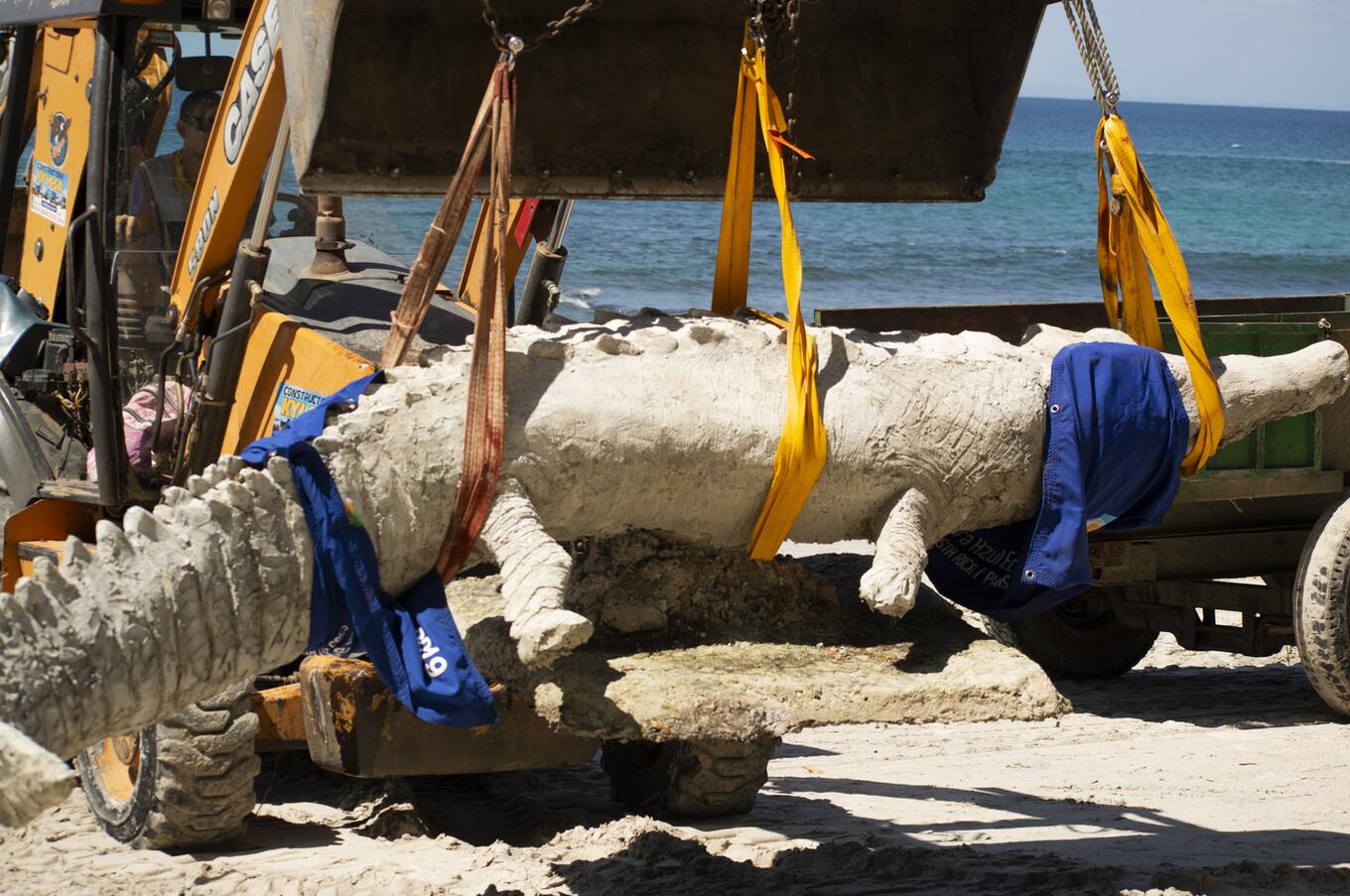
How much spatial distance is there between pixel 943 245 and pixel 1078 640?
2270cm

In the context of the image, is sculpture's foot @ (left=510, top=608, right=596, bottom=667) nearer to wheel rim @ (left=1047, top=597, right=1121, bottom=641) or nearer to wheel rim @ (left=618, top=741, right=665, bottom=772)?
wheel rim @ (left=618, top=741, right=665, bottom=772)

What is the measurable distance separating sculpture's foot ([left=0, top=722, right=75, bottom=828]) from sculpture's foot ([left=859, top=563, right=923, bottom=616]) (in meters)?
1.89

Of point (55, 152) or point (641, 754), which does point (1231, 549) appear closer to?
point (641, 754)

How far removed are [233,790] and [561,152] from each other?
2.24 metres

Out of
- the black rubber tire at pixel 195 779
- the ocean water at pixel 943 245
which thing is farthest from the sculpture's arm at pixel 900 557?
the ocean water at pixel 943 245

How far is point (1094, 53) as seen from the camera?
14.7 ft

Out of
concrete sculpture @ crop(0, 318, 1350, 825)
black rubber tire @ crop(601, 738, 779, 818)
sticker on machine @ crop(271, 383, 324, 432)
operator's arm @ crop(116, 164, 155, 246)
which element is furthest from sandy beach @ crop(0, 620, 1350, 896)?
operator's arm @ crop(116, 164, 155, 246)

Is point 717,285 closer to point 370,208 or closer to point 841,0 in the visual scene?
point 841,0

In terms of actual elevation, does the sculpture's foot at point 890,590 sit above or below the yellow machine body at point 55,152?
below

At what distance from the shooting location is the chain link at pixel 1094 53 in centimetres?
445

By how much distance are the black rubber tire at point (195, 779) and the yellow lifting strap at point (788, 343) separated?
71.7 inches

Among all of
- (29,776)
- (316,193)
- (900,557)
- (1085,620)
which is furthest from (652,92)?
(1085,620)

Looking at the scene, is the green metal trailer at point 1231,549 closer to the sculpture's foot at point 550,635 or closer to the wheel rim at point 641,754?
the wheel rim at point 641,754

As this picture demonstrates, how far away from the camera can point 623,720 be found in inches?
152
